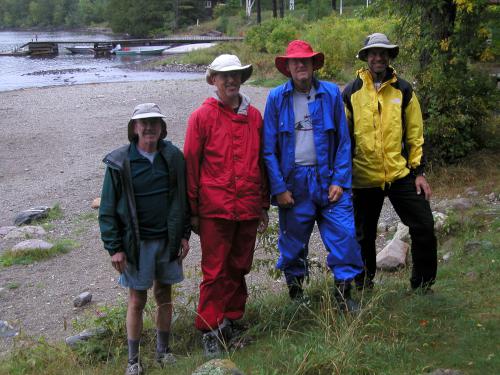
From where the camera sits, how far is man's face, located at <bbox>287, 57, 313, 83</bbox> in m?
4.23

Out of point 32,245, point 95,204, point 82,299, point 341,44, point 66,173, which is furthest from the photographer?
point 341,44

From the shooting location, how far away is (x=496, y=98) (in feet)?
31.5

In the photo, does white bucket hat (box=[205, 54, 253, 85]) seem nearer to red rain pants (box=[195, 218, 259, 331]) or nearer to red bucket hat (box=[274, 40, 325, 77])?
red bucket hat (box=[274, 40, 325, 77])

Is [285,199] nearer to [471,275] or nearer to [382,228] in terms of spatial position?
[471,275]

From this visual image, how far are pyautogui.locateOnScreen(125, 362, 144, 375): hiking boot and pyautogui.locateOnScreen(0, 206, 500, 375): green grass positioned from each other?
0.11 m

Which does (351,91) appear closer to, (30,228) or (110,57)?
(30,228)

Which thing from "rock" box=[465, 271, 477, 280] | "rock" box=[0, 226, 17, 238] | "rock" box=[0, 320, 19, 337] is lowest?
"rock" box=[0, 226, 17, 238]

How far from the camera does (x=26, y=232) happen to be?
9516mm

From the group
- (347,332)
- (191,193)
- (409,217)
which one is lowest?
(347,332)

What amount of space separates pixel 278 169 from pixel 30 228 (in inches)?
254

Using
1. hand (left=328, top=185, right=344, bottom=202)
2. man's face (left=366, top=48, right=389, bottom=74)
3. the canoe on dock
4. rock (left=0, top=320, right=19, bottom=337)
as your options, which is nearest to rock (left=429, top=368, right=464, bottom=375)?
hand (left=328, top=185, right=344, bottom=202)

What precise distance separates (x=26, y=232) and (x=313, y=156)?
6.42 meters

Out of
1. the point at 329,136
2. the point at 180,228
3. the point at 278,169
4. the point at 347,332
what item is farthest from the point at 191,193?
the point at 347,332

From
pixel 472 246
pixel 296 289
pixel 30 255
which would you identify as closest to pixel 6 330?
pixel 30 255
